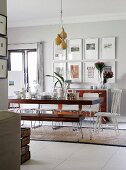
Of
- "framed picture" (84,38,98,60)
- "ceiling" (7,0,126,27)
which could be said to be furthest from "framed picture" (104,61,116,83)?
"ceiling" (7,0,126,27)

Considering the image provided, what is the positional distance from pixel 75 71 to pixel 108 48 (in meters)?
1.09

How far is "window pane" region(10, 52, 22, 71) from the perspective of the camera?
8953 millimetres

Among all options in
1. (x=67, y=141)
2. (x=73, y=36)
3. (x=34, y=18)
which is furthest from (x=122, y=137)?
(x=34, y=18)

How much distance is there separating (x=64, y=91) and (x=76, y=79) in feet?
7.52

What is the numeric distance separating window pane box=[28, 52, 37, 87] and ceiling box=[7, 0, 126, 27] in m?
0.91

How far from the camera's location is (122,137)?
5430 mm

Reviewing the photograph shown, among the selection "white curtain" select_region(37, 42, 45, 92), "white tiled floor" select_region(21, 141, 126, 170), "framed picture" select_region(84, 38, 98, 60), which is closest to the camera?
"white tiled floor" select_region(21, 141, 126, 170)

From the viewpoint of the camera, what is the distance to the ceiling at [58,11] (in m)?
6.57

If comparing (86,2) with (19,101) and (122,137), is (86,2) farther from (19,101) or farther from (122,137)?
(122,137)

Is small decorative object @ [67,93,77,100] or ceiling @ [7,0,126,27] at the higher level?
ceiling @ [7,0,126,27]

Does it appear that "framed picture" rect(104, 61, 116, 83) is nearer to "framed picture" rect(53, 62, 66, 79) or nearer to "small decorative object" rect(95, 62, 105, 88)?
"small decorative object" rect(95, 62, 105, 88)

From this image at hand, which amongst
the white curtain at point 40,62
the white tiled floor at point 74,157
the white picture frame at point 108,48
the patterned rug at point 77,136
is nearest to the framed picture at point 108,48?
the white picture frame at point 108,48

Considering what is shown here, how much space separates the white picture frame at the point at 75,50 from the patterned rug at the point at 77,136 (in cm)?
248

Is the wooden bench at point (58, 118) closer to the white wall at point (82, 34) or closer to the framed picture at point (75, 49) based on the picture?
the white wall at point (82, 34)
